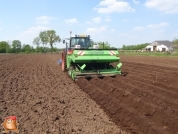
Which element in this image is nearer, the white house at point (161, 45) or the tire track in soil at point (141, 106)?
the tire track in soil at point (141, 106)

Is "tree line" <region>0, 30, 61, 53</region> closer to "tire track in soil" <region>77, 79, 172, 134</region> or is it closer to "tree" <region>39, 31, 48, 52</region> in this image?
"tree" <region>39, 31, 48, 52</region>

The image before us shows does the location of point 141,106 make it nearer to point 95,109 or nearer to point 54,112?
point 95,109

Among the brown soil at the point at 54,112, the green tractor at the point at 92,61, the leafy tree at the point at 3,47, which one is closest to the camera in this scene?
the brown soil at the point at 54,112

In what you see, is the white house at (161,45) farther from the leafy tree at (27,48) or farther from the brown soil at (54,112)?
the brown soil at (54,112)

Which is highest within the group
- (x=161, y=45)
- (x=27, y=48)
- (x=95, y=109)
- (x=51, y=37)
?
(x=51, y=37)

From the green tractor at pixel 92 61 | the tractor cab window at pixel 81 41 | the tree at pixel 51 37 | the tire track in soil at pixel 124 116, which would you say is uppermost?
the tree at pixel 51 37

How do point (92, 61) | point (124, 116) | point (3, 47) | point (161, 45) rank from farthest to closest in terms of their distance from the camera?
point (3, 47)
point (161, 45)
point (92, 61)
point (124, 116)

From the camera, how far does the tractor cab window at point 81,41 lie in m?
12.5

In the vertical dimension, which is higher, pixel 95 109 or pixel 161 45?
pixel 161 45

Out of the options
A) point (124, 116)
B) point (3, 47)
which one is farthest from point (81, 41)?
point (3, 47)

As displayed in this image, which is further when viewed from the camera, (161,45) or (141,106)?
(161,45)

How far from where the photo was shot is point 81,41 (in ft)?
41.4

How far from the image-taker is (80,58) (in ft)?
32.4

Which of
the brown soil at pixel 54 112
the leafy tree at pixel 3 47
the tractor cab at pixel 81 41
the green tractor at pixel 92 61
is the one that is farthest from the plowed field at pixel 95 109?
the leafy tree at pixel 3 47
